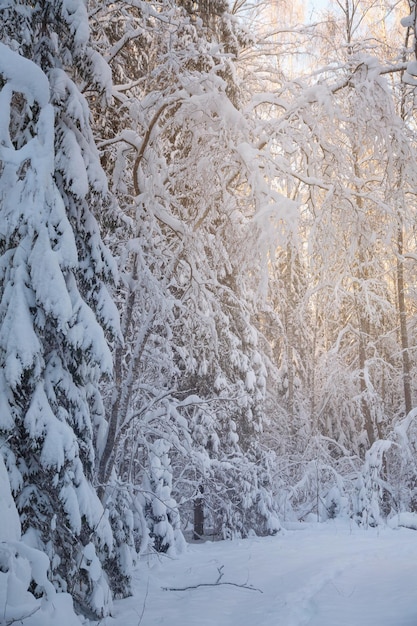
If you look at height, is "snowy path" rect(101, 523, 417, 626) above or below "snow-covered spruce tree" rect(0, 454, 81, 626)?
below

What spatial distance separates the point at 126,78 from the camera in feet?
28.2

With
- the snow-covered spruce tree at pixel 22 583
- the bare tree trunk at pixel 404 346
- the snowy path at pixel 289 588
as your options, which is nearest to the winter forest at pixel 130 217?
the snow-covered spruce tree at pixel 22 583

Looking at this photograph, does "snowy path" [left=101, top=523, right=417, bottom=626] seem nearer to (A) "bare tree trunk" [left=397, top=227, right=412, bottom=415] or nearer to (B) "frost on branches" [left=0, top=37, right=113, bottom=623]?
(B) "frost on branches" [left=0, top=37, right=113, bottom=623]

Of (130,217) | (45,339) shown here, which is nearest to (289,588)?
(45,339)

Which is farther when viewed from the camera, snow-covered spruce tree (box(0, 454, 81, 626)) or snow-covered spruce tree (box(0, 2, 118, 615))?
snow-covered spruce tree (box(0, 2, 118, 615))

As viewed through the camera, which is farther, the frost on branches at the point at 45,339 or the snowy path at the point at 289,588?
the snowy path at the point at 289,588

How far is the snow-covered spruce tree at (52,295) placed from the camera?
5.01 meters

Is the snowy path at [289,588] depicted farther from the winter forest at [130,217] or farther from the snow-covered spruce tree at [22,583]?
the snow-covered spruce tree at [22,583]

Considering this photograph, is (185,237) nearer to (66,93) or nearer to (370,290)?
(66,93)

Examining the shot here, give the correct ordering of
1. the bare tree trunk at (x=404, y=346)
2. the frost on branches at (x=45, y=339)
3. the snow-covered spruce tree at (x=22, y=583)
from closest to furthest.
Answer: the snow-covered spruce tree at (x=22, y=583)
the frost on branches at (x=45, y=339)
the bare tree trunk at (x=404, y=346)

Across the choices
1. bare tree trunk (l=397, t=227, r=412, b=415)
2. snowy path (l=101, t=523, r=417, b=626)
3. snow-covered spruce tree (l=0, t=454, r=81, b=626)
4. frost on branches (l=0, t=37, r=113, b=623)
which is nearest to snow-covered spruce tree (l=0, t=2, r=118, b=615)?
frost on branches (l=0, t=37, r=113, b=623)

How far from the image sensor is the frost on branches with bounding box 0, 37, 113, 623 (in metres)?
4.98

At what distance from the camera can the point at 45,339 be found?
545 cm

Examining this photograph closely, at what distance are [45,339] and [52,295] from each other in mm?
617
